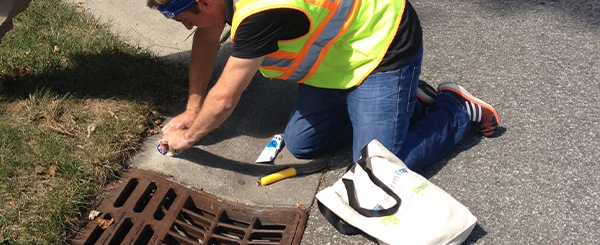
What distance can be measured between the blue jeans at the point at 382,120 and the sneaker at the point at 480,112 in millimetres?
46

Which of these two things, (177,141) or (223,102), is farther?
(177,141)

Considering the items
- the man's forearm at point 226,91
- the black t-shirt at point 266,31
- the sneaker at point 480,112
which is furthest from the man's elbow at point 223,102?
the sneaker at point 480,112

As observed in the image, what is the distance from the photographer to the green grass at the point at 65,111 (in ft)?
8.10

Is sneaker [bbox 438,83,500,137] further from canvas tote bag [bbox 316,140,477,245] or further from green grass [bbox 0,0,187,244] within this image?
green grass [bbox 0,0,187,244]

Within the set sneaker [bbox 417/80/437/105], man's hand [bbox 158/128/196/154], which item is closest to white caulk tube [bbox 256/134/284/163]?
man's hand [bbox 158/128/196/154]

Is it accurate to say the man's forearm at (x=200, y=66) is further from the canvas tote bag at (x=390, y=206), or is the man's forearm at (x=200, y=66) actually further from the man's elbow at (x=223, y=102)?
the canvas tote bag at (x=390, y=206)

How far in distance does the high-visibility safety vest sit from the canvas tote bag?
1.15 ft

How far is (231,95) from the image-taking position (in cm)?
231

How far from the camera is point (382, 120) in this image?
2607 mm

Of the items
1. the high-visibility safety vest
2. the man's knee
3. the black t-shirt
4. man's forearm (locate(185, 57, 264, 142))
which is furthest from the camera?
the man's knee

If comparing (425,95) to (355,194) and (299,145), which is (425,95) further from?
Answer: (355,194)

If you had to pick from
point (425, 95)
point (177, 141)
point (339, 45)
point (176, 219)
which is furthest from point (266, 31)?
point (425, 95)

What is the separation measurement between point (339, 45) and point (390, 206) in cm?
70

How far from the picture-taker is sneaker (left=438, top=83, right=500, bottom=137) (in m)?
2.87
